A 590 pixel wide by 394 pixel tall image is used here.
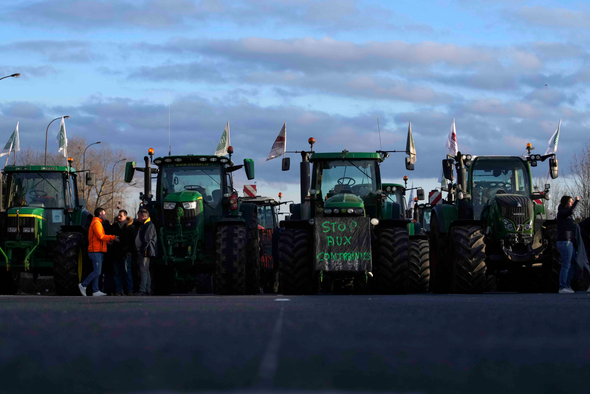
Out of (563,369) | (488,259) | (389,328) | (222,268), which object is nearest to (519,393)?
(563,369)

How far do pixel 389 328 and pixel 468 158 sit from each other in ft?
41.3

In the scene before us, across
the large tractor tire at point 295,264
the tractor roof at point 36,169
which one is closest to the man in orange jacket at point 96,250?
the tractor roof at point 36,169

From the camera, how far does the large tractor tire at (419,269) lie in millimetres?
18828

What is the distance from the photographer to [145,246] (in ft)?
58.6

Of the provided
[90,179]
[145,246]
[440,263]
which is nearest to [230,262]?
[145,246]

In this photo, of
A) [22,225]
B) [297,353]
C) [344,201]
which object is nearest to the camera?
[297,353]

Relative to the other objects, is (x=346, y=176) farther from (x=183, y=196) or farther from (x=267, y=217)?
(x=267, y=217)

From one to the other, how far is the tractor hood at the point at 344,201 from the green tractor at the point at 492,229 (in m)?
1.80

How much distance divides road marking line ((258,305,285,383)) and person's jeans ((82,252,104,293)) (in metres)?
11.5

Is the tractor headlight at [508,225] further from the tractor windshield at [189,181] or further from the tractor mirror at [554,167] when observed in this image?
the tractor windshield at [189,181]

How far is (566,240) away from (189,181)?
7498 millimetres

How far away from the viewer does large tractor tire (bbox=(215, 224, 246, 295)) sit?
1714 cm

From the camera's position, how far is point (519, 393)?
369 centimetres

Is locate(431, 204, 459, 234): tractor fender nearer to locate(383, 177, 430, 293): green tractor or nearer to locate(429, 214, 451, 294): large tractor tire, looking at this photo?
locate(429, 214, 451, 294): large tractor tire
